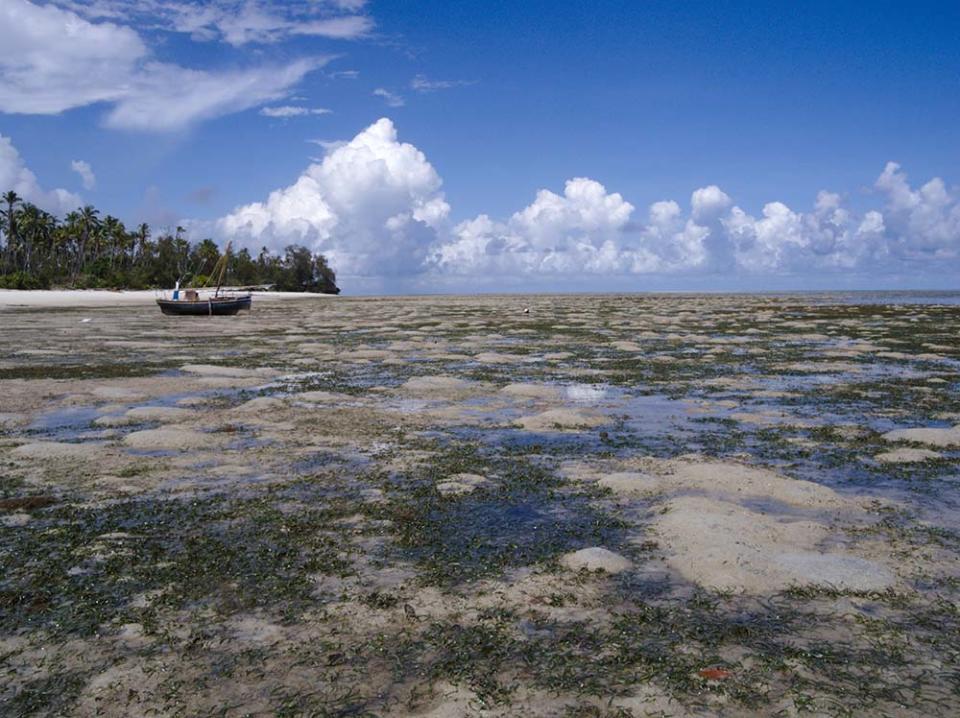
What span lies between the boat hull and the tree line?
67.4m

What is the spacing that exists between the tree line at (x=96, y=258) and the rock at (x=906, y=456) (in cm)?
12393

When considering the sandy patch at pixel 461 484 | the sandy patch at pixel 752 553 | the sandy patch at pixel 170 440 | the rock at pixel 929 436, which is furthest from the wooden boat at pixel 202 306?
the sandy patch at pixel 752 553

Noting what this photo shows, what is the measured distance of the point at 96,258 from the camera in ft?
467

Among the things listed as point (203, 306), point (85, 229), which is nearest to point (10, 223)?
point (85, 229)

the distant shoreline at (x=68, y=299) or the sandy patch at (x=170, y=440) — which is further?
the distant shoreline at (x=68, y=299)

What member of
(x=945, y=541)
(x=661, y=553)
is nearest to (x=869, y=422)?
(x=945, y=541)

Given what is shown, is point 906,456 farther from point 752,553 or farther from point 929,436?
point 752,553

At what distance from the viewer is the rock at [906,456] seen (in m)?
11.4

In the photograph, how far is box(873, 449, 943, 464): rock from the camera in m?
11.4

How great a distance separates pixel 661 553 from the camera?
7.45m

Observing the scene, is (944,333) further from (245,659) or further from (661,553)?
(245,659)

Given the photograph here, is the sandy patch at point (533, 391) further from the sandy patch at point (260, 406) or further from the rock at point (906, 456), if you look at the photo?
the rock at point (906, 456)

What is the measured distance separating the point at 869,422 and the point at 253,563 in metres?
12.3

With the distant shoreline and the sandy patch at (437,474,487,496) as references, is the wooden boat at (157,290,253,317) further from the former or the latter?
the sandy patch at (437,474,487,496)
